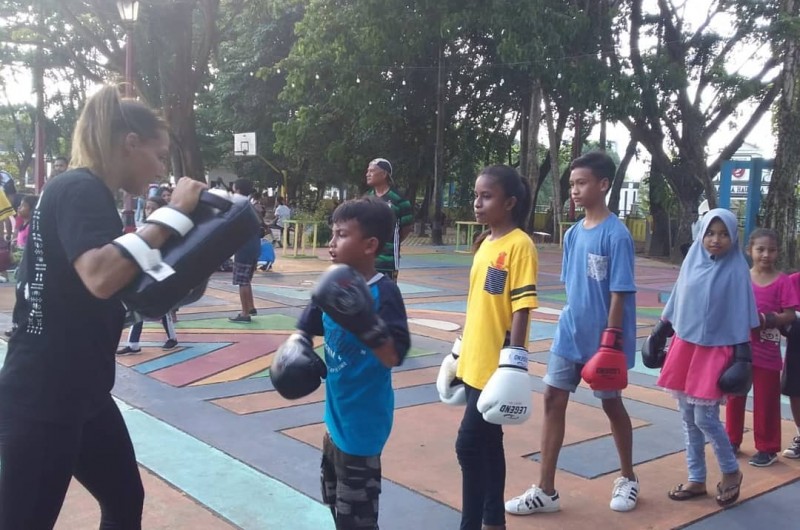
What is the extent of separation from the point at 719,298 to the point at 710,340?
233 millimetres

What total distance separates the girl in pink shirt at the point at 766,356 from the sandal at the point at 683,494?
0.85 meters

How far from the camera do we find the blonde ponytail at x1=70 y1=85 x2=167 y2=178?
2.30 meters

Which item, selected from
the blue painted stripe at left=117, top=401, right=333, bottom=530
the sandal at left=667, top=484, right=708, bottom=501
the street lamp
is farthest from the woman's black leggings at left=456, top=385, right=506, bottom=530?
the street lamp

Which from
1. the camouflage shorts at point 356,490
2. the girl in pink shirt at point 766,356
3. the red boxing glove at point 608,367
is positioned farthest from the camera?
the girl in pink shirt at point 766,356

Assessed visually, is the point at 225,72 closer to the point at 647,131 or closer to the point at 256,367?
the point at 647,131

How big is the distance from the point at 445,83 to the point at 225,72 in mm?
13520

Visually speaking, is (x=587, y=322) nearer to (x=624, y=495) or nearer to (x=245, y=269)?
(x=624, y=495)

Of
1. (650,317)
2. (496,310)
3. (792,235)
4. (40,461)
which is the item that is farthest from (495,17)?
(40,461)

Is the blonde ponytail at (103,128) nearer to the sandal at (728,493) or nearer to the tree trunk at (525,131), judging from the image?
the sandal at (728,493)

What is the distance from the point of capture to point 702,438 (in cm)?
416

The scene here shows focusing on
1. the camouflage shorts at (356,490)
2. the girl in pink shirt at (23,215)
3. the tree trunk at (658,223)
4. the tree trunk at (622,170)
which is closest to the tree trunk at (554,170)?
the tree trunk at (622,170)

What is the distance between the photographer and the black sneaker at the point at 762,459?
4.75 meters

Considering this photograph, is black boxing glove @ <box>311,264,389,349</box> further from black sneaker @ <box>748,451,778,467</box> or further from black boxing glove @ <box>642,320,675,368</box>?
black sneaker @ <box>748,451,778,467</box>

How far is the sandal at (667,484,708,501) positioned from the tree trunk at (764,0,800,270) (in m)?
10.7
